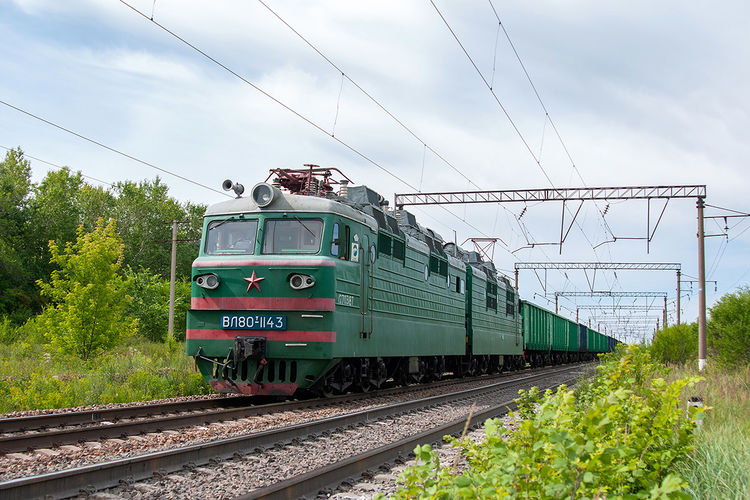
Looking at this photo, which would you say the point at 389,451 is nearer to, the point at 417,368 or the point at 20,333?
the point at 417,368

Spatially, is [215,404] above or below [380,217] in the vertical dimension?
below

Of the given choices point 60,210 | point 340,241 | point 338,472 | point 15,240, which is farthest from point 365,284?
point 60,210

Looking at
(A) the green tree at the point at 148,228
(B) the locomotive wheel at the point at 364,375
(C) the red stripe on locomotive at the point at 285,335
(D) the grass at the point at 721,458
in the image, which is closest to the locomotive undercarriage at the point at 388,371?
(B) the locomotive wheel at the point at 364,375

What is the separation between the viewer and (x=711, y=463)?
5.02 meters

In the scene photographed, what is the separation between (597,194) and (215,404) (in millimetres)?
15327

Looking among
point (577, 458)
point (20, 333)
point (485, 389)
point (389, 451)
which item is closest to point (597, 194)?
point (485, 389)

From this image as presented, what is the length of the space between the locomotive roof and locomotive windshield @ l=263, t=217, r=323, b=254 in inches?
8.4

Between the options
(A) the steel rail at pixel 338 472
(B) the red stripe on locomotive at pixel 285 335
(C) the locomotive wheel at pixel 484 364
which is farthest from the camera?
(C) the locomotive wheel at pixel 484 364

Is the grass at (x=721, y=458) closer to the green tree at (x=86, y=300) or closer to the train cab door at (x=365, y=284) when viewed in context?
the train cab door at (x=365, y=284)

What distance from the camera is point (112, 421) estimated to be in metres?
8.65

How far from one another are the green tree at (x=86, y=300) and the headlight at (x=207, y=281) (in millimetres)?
7004

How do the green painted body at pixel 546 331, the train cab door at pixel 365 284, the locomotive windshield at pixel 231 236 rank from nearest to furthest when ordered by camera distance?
1. the locomotive windshield at pixel 231 236
2. the train cab door at pixel 365 284
3. the green painted body at pixel 546 331

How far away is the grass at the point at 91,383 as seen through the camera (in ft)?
34.0

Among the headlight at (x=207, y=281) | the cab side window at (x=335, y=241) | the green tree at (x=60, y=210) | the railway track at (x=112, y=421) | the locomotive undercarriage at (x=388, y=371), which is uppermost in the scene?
the green tree at (x=60, y=210)
